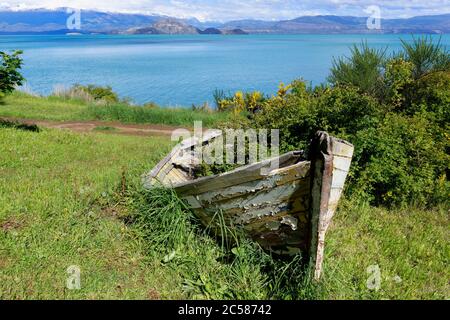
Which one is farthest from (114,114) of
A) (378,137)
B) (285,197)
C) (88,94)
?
(285,197)

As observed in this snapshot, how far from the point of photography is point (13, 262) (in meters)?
4.28

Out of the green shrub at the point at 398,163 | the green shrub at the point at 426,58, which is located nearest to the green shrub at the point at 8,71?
the green shrub at the point at 398,163

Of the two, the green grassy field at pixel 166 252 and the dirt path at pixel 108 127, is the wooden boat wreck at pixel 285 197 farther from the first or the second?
the dirt path at pixel 108 127

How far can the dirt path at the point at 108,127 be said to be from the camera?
1600cm

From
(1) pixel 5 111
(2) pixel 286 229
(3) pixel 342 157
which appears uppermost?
(3) pixel 342 157

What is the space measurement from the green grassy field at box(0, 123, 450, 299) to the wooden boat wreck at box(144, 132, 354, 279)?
23 cm

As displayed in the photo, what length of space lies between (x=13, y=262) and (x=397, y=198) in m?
5.26

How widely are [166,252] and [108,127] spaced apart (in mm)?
12755

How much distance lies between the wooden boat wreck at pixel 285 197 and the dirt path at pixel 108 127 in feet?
38.5

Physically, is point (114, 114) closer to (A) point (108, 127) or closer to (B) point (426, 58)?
(A) point (108, 127)
